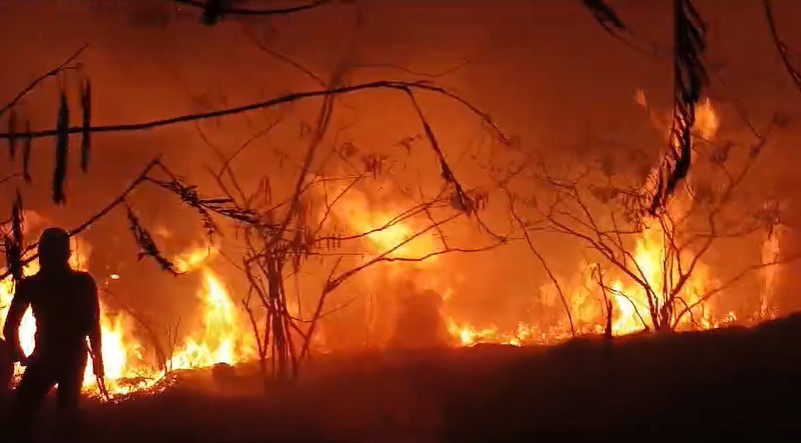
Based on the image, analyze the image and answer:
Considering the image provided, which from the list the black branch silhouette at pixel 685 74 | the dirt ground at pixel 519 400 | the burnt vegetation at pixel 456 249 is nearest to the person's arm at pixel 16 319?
the burnt vegetation at pixel 456 249

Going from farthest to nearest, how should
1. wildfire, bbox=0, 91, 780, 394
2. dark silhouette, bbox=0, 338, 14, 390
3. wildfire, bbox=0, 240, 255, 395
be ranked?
wildfire, bbox=0, 91, 780, 394 < wildfire, bbox=0, 240, 255, 395 < dark silhouette, bbox=0, 338, 14, 390

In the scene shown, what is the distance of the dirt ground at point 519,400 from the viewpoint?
5.47 meters

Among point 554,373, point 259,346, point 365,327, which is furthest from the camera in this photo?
point 365,327

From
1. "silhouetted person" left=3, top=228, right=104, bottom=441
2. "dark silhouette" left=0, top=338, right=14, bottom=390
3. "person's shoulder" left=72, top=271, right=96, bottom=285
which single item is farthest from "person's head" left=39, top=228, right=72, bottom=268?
"dark silhouette" left=0, top=338, right=14, bottom=390

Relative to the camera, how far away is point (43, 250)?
639 centimetres

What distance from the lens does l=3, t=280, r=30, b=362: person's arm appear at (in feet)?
20.8

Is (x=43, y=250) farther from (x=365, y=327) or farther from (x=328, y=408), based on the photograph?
(x=365, y=327)

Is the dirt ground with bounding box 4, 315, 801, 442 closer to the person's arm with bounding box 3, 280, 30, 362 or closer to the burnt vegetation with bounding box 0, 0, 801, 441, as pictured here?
the burnt vegetation with bounding box 0, 0, 801, 441

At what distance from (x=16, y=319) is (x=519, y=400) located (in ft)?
12.6

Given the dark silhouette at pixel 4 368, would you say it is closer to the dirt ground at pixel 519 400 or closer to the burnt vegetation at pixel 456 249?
the burnt vegetation at pixel 456 249

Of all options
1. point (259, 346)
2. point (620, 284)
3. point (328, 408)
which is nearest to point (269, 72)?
point (259, 346)

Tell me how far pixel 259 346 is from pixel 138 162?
2.42 metres

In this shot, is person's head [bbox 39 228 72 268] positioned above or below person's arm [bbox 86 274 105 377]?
above

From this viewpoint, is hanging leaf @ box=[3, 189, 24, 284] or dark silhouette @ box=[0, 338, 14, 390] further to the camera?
dark silhouette @ box=[0, 338, 14, 390]
